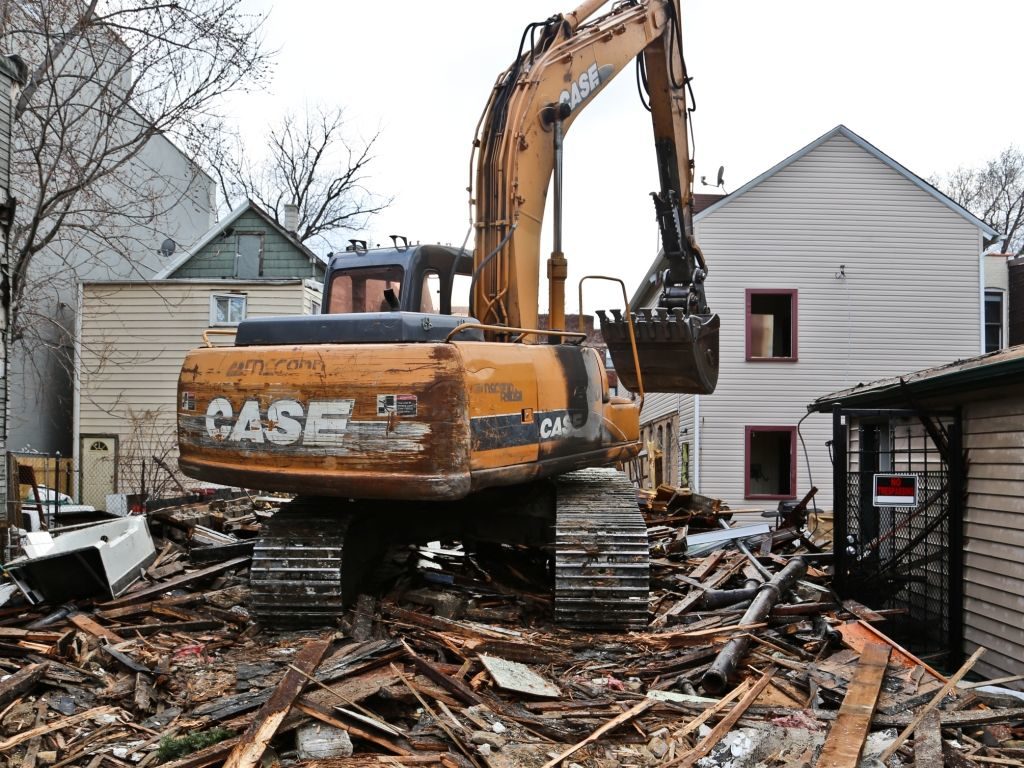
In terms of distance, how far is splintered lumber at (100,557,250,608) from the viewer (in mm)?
7801

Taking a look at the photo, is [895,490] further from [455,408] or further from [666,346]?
[455,408]

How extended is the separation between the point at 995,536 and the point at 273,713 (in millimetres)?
6301

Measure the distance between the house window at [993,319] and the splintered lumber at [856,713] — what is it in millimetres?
21492

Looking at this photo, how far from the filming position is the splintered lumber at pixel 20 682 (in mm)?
5469

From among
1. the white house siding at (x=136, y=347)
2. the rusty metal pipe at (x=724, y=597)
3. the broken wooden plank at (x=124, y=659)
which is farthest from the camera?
the white house siding at (x=136, y=347)

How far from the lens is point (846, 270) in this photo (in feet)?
72.3

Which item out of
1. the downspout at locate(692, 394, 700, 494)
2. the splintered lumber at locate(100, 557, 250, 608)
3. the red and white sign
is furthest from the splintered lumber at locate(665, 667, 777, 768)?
the downspout at locate(692, 394, 700, 494)

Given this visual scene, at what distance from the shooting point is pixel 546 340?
798 centimetres

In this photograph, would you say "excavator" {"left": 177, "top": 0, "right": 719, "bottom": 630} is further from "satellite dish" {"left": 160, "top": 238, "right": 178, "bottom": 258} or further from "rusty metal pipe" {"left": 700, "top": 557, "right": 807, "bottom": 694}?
"satellite dish" {"left": 160, "top": 238, "right": 178, "bottom": 258}

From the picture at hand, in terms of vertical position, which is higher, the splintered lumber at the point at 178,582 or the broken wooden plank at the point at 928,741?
the splintered lumber at the point at 178,582

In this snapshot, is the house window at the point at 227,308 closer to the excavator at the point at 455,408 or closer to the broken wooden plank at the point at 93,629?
the excavator at the point at 455,408

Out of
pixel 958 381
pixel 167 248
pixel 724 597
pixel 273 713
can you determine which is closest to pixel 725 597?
pixel 724 597

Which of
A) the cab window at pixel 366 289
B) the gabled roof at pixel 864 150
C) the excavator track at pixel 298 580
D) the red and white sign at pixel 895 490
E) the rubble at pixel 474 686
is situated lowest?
the rubble at pixel 474 686

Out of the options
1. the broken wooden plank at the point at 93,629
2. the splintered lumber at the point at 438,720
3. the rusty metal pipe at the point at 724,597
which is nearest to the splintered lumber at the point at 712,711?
the splintered lumber at the point at 438,720
